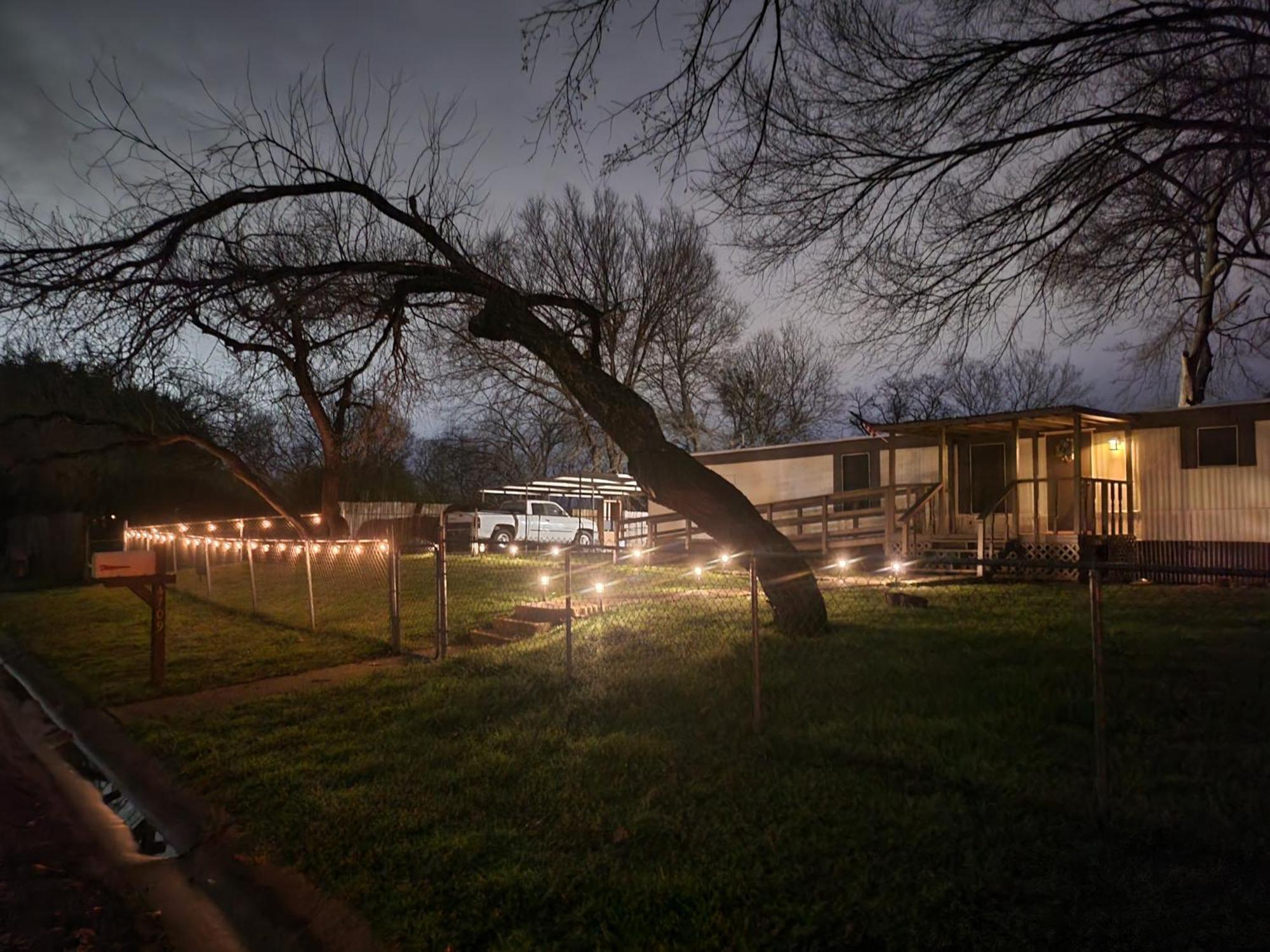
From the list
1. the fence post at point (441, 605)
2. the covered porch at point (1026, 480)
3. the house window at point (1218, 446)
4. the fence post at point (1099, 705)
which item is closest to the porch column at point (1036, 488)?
the covered porch at point (1026, 480)

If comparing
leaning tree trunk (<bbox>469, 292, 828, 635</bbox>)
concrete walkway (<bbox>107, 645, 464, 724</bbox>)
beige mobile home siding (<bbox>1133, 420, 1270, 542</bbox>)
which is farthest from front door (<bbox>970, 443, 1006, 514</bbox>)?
concrete walkway (<bbox>107, 645, 464, 724</bbox>)

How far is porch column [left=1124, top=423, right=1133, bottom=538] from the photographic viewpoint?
1767 centimetres

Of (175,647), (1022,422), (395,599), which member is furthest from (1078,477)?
(175,647)

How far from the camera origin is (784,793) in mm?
5113

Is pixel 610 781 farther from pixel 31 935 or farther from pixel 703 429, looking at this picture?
pixel 703 429

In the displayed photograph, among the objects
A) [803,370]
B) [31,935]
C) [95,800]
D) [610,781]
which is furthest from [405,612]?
[803,370]

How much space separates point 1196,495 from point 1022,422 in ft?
10.8

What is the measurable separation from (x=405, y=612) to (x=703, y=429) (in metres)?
22.0

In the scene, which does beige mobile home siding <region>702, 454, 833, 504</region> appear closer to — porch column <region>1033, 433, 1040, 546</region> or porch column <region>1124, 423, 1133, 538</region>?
porch column <region>1033, 433, 1040, 546</region>

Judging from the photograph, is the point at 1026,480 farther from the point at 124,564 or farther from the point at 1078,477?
the point at 124,564

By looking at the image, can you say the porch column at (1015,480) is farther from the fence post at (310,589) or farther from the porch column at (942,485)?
the fence post at (310,589)

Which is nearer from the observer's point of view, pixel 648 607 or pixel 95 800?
pixel 95 800

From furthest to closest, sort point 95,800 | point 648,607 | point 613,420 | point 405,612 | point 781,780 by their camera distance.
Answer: point 405,612, point 648,607, point 613,420, point 95,800, point 781,780

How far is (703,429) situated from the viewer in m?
34.4
